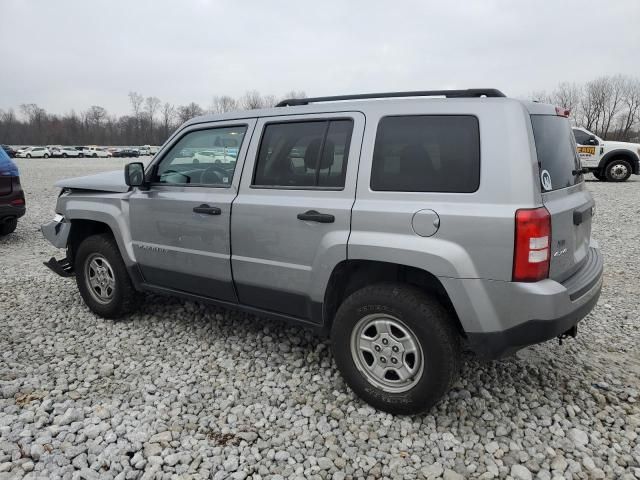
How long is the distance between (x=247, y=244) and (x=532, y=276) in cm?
187

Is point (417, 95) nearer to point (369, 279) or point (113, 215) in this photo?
point (369, 279)

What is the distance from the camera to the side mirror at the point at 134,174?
12.8 feet

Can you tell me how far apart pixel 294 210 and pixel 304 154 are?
1.36 feet

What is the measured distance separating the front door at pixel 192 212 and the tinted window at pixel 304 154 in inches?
8.8

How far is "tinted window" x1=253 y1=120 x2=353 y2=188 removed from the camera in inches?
123

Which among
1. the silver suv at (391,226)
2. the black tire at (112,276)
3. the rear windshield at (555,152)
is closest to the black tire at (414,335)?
the silver suv at (391,226)

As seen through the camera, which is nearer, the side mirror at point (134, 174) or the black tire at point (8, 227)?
the side mirror at point (134, 174)

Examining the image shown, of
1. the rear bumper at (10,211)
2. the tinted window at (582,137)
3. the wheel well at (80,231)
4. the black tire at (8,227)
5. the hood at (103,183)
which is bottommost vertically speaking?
the black tire at (8,227)

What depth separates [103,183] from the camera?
436 centimetres

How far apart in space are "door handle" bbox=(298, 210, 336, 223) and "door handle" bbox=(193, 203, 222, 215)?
75 centimetres

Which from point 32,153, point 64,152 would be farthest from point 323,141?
point 64,152

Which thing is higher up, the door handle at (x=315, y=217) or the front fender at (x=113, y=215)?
the door handle at (x=315, y=217)

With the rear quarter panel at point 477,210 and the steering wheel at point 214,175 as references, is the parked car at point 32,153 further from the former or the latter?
the rear quarter panel at point 477,210

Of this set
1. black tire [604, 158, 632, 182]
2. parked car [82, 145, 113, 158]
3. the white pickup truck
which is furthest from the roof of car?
parked car [82, 145, 113, 158]
